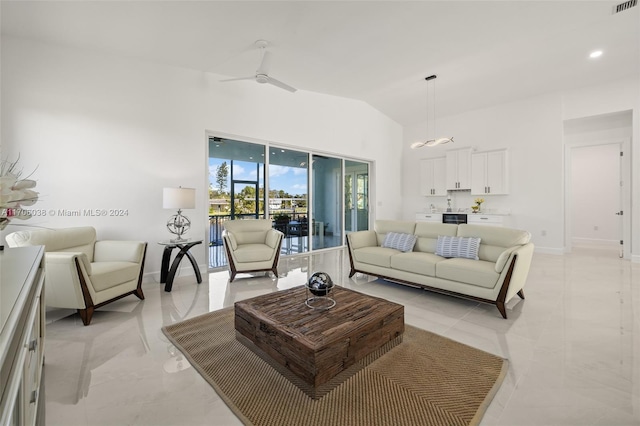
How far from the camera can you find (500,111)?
6988 mm

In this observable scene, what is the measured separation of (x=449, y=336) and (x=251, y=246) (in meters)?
3.02

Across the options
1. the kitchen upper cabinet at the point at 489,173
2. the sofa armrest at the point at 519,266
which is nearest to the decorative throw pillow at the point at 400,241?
the sofa armrest at the point at 519,266

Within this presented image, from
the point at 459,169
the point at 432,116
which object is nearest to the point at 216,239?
the point at 459,169

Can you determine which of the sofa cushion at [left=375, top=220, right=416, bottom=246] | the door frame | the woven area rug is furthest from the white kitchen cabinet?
the woven area rug

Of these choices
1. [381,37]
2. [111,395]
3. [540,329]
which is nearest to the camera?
[111,395]

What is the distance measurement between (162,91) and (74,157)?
1476 millimetres

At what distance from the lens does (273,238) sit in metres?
4.55

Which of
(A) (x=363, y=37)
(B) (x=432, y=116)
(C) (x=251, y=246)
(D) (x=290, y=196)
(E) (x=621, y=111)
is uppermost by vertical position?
(B) (x=432, y=116)

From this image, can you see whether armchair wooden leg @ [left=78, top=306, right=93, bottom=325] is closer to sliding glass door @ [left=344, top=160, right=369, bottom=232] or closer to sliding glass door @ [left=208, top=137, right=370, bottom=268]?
sliding glass door @ [left=208, top=137, right=370, bottom=268]

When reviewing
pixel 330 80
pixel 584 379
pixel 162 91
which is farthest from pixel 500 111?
pixel 162 91

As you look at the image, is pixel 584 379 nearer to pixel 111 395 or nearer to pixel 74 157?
pixel 111 395

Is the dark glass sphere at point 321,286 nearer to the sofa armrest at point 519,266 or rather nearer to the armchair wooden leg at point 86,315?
the sofa armrest at point 519,266

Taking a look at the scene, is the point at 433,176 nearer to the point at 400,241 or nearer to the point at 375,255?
the point at 400,241

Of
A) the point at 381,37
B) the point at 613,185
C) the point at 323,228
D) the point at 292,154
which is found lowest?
the point at 323,228
